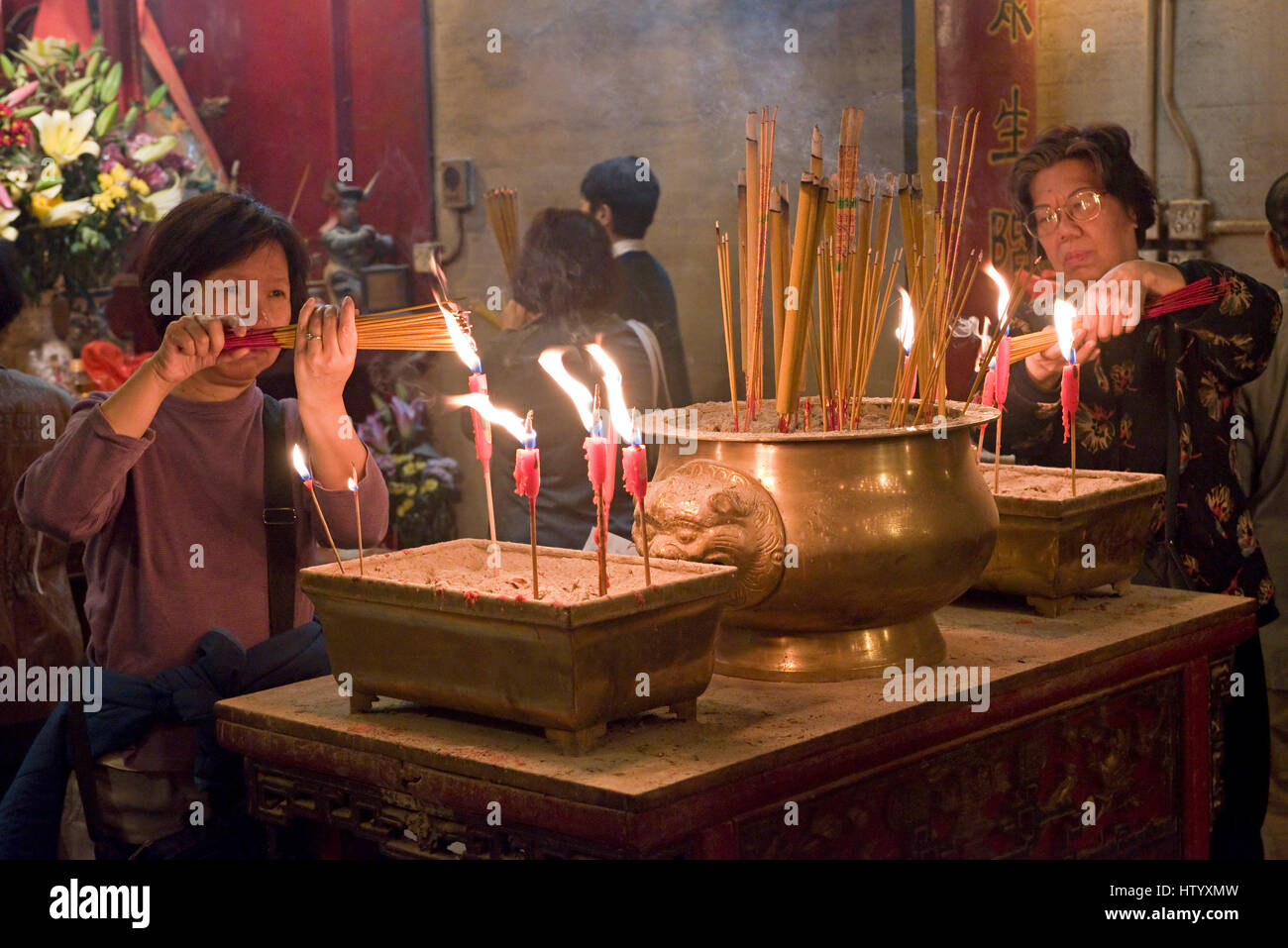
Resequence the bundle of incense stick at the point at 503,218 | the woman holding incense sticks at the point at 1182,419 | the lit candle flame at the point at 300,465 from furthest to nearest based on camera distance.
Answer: the bundle of incense stick at the point at 503,218 < the woman holding incense sticks at the point at 1182,419 < the lit candle flame at the point at 300,465

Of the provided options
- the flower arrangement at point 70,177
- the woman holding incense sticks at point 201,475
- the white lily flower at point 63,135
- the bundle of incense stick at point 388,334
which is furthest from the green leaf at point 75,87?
the bundle of incense stick at point 388,334

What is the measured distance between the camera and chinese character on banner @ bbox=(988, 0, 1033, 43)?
4543mm

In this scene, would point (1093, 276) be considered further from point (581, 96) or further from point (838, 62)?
point (581, 96)

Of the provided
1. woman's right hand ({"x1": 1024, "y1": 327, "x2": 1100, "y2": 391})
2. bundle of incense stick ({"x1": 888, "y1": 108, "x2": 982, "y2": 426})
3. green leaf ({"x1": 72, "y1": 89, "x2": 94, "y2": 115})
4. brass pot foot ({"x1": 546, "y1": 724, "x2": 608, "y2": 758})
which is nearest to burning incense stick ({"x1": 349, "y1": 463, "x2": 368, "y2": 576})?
brass pot foot ({"x1": 546, "y1": 724, "x2": 608, "y2": 758})

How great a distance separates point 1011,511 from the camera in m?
2.29

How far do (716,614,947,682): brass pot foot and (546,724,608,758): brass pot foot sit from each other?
1.28 feet

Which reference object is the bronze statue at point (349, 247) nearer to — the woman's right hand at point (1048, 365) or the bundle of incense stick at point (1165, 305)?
the woman's right hand at point (1048, 365)

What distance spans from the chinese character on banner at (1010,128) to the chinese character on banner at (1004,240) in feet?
0.55

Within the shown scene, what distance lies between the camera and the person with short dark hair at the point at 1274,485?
3.18m

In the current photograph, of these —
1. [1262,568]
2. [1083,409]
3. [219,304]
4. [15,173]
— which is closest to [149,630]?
[219,304]

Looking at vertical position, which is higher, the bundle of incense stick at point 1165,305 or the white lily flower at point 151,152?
the white lily flower at point 151,152

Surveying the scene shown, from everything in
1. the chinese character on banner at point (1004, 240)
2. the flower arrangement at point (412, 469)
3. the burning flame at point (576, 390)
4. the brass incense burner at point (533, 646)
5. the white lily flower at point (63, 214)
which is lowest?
the flower arrangement at point (412, 469)

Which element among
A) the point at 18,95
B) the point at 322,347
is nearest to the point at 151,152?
the point at 18,95

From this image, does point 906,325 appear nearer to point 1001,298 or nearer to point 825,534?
point 1001,298
